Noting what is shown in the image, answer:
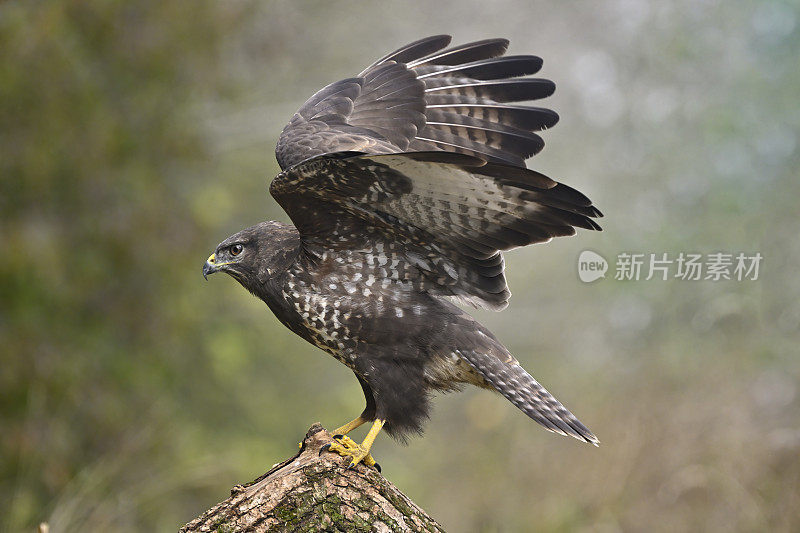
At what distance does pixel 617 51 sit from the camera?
11258 millimetres

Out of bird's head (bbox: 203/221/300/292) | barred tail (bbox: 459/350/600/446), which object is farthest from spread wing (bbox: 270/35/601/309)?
barred tail (bbox: 459/350/600/446)

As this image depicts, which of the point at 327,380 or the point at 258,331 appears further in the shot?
the point at 327,380

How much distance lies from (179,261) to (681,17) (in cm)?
665

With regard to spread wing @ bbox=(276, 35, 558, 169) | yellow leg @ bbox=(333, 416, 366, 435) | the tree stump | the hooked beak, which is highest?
spread wing @ bbox=(276, 35, 558, 169)

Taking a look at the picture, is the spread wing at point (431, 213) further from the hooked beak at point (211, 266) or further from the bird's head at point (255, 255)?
the hooked beak at point (211, 266)

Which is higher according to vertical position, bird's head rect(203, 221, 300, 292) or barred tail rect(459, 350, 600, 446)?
bird's head rect(203, 221, 300, 292)

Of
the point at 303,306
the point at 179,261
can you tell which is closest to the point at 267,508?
the point at 303,306

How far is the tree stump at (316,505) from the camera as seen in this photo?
2834 mm

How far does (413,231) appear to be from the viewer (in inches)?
137

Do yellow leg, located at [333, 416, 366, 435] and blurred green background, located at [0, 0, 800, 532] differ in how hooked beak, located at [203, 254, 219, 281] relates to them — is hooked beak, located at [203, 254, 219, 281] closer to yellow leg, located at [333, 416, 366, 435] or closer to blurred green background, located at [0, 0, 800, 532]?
yellow leg, located at [333, 416, 366, 435]

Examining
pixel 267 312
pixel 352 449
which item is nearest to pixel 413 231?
pixel 352 449

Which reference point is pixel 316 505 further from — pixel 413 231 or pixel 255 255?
pixel 255 255

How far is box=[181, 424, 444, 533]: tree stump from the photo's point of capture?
2834 millimetres

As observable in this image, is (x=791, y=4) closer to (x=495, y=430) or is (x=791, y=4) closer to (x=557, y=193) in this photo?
(x=495, y=430)
